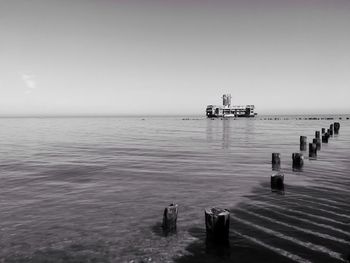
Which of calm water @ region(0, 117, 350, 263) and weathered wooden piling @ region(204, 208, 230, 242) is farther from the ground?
weathered wooden piling @ region(204, 208, 230, 242)

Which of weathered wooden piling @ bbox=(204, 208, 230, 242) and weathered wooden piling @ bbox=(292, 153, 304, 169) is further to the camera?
weathered wooden piling @ bbox=(292, 153, 304, 169)

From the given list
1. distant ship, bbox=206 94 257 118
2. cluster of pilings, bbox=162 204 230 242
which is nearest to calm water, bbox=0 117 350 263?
cluster of pilings, bbox=162 204 230 242

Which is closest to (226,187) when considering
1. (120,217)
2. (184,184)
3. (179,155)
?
(184,184)

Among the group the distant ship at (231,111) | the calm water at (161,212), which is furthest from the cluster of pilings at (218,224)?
the distant ship at (231,111)

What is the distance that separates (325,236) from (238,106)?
179743 millimetres

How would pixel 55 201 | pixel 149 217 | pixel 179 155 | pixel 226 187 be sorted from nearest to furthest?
pixel 149 217, pixel 55 201, pixel 226 187, pixel 179 155

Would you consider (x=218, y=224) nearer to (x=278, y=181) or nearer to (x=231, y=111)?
(x=278, y=181)

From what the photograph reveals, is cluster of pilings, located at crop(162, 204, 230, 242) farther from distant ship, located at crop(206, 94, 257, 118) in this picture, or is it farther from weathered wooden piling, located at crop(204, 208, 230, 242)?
distant ship, located at crop(206, 94, 257, 118)

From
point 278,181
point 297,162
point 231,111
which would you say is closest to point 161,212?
point 278,181

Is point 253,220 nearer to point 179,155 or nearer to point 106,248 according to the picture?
point 106,248

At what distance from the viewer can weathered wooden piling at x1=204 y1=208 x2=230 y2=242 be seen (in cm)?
787

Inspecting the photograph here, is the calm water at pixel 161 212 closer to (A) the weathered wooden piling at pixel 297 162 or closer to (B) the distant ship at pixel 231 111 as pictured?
(A) the weathered wooden piling at pixel 297 162

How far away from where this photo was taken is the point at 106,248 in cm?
814

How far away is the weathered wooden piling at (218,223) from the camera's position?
7.87 metres
